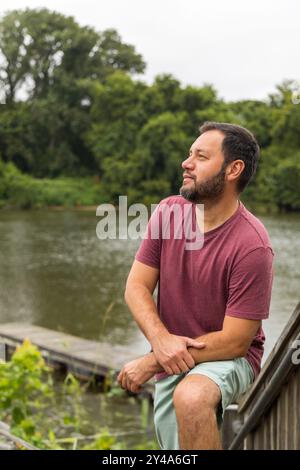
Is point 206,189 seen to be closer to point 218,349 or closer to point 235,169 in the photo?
point 235,169

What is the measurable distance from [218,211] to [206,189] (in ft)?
0.22

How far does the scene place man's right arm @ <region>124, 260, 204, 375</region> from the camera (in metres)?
1.59

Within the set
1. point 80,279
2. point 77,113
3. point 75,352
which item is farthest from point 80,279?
point 77,113

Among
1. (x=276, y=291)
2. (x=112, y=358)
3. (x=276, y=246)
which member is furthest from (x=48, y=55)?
(x=112, y=358)

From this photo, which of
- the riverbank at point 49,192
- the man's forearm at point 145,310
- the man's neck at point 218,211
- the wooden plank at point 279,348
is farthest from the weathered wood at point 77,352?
the riverbank at point 49,192

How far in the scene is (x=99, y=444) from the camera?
206 inches

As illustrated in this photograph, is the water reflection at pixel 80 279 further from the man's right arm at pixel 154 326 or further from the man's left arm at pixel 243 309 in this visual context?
the man's left arm at pixel 243 309

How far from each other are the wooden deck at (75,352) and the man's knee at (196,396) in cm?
786

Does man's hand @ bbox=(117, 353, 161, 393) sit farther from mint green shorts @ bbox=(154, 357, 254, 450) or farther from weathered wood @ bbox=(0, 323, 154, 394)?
weathered wood @ bbox=(0, 323, 154, 394)

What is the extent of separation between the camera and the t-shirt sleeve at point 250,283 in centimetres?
154

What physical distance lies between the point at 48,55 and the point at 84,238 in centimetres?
1641

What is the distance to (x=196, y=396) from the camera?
149 centimetres
